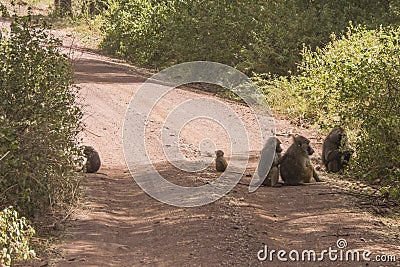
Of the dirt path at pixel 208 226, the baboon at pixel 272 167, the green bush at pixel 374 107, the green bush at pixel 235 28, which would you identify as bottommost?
the dirt path at pixel 208 226

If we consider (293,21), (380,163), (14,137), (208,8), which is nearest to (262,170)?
(380,163)

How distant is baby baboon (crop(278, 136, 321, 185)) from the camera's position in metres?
10.4

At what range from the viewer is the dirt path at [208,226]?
738 centimetres

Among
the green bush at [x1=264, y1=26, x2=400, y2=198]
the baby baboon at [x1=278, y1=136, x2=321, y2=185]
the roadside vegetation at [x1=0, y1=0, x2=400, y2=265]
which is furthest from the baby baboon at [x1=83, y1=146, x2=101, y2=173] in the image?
the green bush at [x1=264, y1=26, x2=400, y2=198]

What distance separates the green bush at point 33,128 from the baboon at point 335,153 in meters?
4.09

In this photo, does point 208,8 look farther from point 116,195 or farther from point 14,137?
point 14,137

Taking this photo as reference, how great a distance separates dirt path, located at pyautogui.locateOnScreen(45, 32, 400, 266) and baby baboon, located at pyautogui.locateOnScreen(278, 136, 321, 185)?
0.67 ft

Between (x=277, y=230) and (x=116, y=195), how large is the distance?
2462 millimetres

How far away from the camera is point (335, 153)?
11.6m

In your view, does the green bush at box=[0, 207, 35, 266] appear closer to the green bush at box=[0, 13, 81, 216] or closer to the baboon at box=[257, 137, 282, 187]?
the green bush at box=[0, 13, 81, 216]

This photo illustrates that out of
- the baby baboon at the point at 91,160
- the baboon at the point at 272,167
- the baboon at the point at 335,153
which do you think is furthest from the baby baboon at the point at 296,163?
the baby baboon at the point at 91,160

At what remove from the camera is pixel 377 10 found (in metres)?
19.7

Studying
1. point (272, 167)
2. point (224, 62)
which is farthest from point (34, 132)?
point (224, 62)

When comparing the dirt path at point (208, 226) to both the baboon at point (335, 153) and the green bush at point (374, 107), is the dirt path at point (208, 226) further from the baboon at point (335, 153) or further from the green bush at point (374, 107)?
the green bush at point (374, 107)
